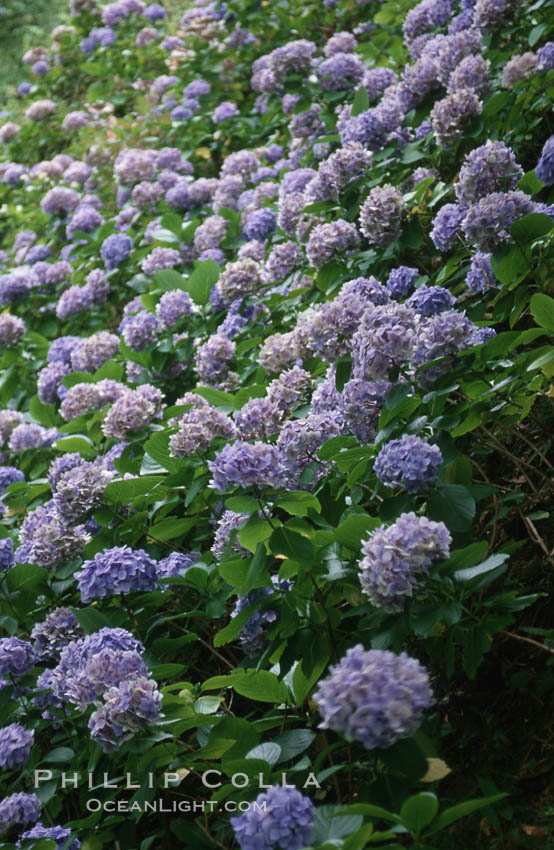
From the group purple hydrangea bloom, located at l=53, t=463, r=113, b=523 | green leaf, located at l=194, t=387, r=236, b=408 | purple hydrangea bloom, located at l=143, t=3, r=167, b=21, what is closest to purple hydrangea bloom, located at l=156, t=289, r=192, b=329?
green leaf, located at l=194, t=387, r=236, b=408

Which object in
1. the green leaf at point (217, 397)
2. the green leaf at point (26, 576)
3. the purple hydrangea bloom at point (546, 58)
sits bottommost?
the green leaf at point (26, 576)

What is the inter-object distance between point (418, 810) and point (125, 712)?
591 mm

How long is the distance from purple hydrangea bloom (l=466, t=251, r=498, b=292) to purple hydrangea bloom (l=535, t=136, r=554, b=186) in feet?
0.73

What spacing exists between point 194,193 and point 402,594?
9.49 feet

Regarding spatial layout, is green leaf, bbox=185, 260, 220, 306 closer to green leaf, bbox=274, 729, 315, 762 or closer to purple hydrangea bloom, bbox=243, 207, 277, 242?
purple hydrangea bloom, bbox=243, 207, 277, 242

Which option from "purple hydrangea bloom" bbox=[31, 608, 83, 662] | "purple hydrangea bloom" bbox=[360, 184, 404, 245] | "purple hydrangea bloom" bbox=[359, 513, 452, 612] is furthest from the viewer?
"purple hydrangea bloom" bbox=[360, 184, 404, 245]

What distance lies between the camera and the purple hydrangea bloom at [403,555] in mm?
1296

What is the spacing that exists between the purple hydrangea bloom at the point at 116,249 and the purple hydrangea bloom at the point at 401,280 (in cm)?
179

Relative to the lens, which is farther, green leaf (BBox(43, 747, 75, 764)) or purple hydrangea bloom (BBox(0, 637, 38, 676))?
purple hydrangea bloom (BBox(0, 637, 38, 676))

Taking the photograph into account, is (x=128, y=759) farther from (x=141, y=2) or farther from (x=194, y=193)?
(x=141, y=2)

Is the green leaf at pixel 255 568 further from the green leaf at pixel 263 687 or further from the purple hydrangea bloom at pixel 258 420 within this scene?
the purple hydrangea bloom at pixel 258 420

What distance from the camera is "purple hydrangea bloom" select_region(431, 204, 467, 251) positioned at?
2.17 metres

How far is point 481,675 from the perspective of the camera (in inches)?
66.9

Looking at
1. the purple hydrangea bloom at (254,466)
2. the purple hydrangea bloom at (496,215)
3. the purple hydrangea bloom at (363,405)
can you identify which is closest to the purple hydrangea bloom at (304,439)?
the purple hydrangea bloom at (363,405)
